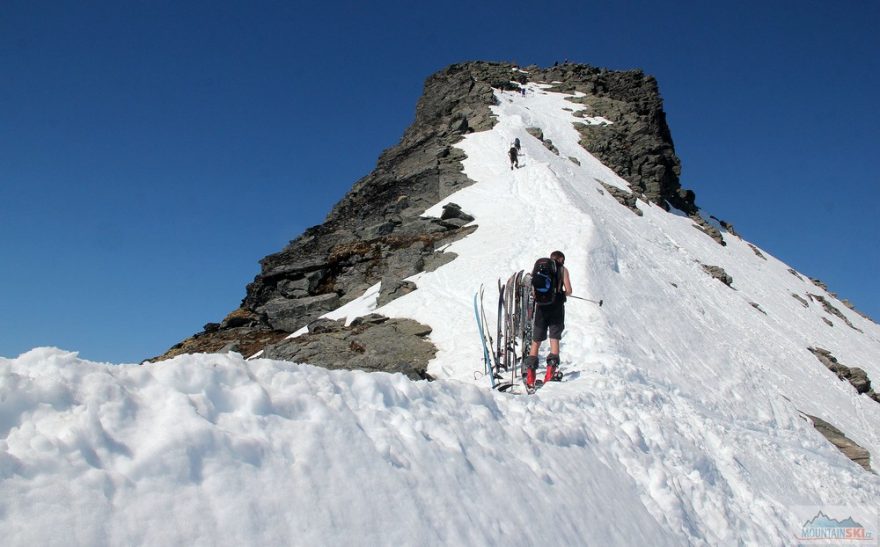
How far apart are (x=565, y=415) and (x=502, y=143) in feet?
92.9

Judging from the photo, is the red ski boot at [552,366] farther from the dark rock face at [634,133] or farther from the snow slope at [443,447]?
the dark rock face at [634,133]

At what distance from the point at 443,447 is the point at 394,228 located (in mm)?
20402

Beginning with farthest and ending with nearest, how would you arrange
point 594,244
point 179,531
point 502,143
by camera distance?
1. point 502,143
2. point 594,244
3. point 179,531

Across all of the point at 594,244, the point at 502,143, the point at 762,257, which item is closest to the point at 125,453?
the point at 594,244

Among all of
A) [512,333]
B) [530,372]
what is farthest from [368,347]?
[530,372]

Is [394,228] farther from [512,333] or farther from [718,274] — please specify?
[718,274]

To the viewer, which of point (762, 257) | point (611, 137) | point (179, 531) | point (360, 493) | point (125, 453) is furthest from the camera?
point (611, 137)

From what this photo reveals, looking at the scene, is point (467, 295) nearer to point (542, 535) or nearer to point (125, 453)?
point (542, 535)

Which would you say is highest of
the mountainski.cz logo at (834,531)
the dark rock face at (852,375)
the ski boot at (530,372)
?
the dark rock face at (852,375)

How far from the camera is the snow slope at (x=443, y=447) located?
3129 millimetres

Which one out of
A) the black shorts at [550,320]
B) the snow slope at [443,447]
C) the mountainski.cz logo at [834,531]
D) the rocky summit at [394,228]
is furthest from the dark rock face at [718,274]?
the black shorts at [550,320]

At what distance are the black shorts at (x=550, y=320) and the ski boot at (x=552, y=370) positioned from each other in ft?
1.36

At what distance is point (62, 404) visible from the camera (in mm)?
3371

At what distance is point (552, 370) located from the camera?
952 cm
